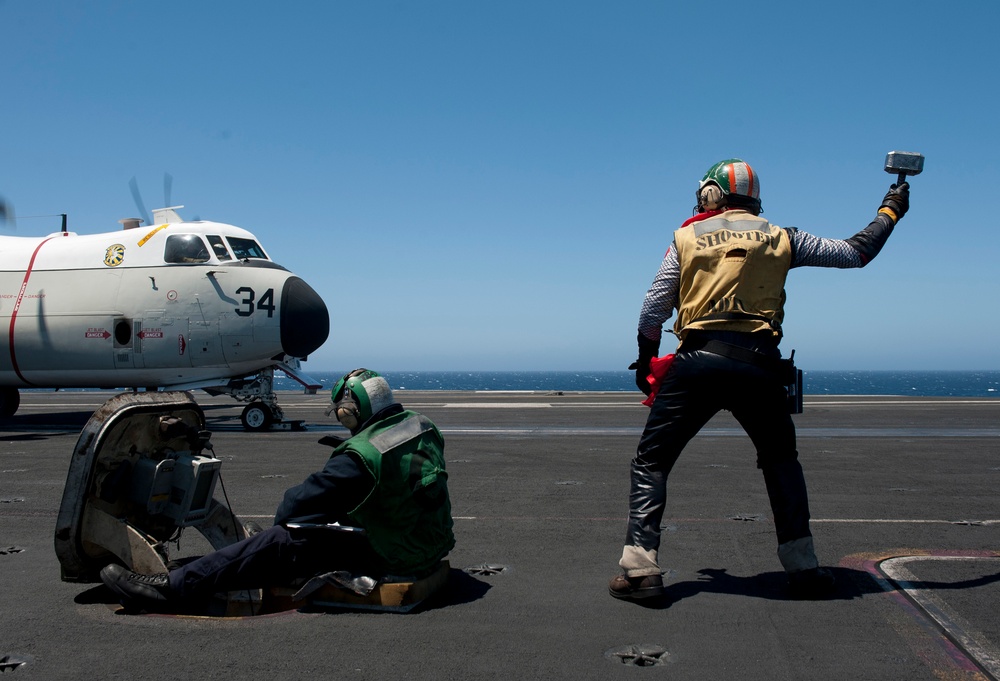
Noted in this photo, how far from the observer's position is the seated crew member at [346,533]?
3.99 meters

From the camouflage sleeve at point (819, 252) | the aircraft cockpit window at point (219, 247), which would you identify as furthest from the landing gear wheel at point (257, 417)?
the camouflage sleeve at point (819, 252)

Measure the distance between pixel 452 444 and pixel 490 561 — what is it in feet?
22.9

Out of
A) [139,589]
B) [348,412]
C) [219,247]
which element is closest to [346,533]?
[348,412]

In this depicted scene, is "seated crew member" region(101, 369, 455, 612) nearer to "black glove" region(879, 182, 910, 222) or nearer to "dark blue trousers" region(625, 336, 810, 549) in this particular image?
"dark blue trousers" region(625, 336, 810, 549)

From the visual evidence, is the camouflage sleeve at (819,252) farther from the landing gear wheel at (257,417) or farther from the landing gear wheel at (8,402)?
the landing gear wheel at (8,402)

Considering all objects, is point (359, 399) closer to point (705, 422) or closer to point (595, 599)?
point (595, 599)

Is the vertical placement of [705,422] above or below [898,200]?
below

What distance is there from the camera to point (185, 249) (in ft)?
A: 50.7

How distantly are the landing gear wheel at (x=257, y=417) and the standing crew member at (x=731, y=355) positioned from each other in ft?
39.5

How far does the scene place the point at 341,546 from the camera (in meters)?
4.08

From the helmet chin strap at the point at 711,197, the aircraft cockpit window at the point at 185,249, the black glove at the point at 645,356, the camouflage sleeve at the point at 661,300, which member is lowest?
the black glove at the point at 645,356

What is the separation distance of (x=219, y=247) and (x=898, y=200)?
13.3 meters

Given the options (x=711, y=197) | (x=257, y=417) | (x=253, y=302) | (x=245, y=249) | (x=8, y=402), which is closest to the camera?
(x=711, y=197)

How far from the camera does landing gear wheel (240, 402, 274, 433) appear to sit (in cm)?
1527
